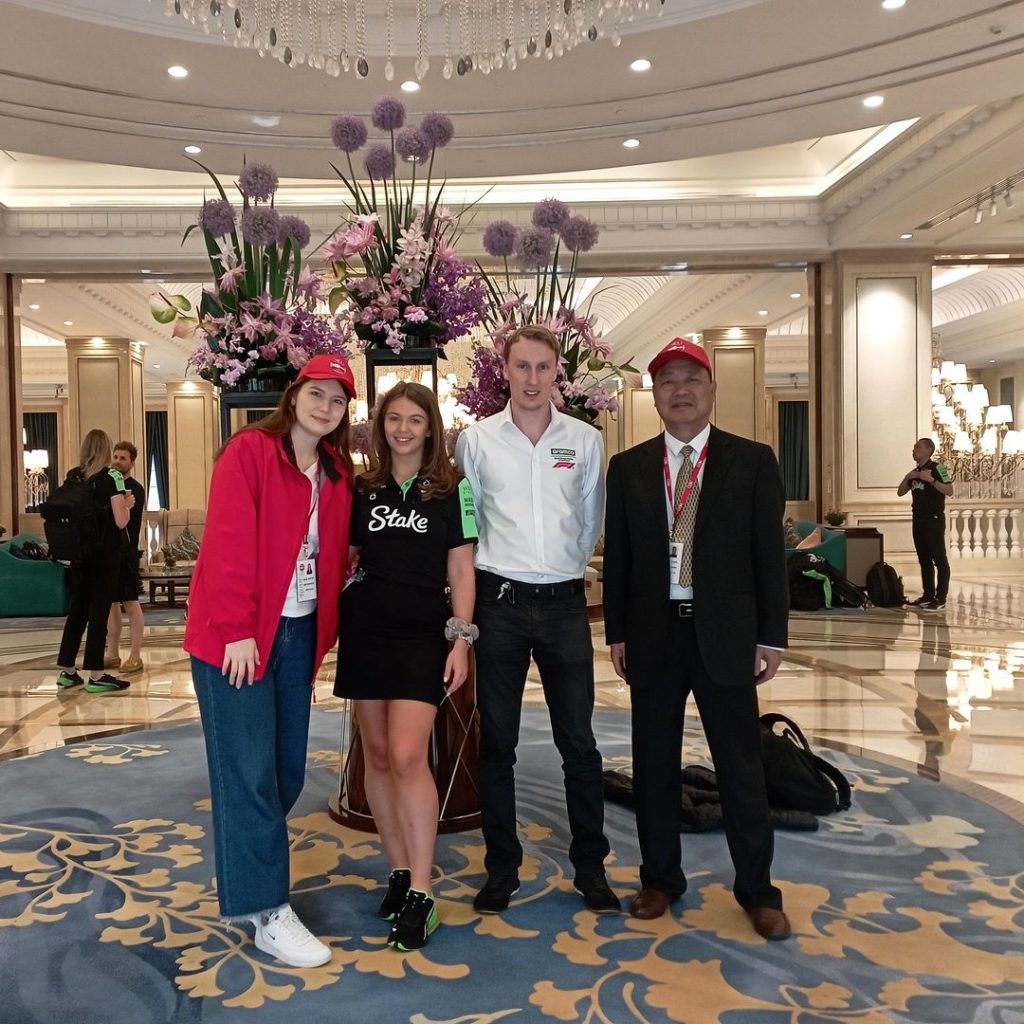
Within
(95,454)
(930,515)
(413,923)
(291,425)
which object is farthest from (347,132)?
(930,515)

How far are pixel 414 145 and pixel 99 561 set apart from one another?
12.4 feet

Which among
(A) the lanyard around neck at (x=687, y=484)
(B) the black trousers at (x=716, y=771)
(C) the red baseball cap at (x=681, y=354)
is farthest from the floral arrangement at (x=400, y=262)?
(B) the black trousers at (x=716, y=771)

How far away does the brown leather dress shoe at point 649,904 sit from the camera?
267cm

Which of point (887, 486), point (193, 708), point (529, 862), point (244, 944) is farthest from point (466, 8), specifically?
point (887, 486)

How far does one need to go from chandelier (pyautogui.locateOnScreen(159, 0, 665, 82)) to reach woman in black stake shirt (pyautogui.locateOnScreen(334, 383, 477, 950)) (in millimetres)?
2893

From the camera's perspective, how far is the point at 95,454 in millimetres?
5953

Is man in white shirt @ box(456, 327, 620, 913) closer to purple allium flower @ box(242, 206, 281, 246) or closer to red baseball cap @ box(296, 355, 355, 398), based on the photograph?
red baseball cap @ box(296, 355, 355, 398)

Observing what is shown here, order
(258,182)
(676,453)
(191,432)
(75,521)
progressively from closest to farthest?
(676,453)
(258,182)
(75,521)
(191,432)

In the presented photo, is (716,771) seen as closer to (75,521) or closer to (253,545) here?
(253,545)

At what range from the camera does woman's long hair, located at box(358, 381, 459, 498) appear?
103 inches

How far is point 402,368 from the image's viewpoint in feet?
11.2

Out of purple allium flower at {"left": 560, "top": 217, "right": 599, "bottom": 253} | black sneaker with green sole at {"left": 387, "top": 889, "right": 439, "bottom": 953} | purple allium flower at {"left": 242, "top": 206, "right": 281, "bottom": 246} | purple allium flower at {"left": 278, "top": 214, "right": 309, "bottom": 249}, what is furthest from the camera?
purple allium flower at {"left": 560, "top": 217, "right": 599, "bottom": 253}

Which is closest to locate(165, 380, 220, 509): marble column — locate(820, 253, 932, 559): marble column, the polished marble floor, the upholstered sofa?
the polished marble floor

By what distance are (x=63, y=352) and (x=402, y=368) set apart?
1931cm
